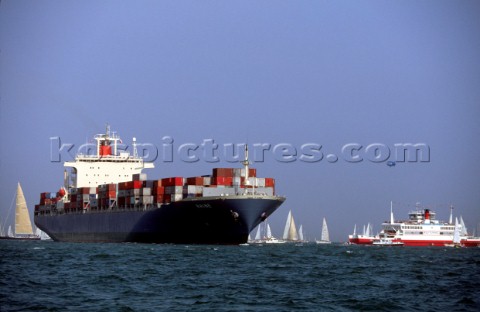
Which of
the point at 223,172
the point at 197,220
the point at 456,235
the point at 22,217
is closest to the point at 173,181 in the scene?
the point at 223,172

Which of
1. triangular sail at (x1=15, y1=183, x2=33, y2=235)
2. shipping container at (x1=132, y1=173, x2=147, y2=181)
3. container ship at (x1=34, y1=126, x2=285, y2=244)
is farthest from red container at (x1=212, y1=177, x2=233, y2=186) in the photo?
triangular sail at (x1=15, y1=183, x2=33, y2=235)

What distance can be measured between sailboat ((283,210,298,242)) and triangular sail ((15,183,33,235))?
66.9m

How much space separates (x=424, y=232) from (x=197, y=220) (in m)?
64.4

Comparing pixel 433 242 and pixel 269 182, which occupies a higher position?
pixel 269 182

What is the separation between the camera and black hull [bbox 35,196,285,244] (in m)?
72.0

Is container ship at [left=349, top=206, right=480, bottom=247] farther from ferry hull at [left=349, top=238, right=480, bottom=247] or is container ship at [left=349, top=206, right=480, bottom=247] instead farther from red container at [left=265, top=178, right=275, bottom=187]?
red container at [left=265, top=178, right=275, bottom=187]

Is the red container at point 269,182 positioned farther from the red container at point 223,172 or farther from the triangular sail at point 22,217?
the triangular sail at point 22,217

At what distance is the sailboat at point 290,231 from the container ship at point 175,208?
302 feet

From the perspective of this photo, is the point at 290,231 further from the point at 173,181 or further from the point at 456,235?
the point at 173,181

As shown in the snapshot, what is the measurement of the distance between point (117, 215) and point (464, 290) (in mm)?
58129

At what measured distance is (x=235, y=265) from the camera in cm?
4725

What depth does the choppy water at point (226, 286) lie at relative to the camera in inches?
1150

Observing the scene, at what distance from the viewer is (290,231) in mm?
192250

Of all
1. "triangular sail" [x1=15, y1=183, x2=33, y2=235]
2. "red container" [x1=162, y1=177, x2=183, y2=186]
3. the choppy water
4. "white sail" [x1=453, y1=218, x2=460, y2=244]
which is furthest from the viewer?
"triangular sail" [x1=15, y1=183, x2=33, y2=235]
